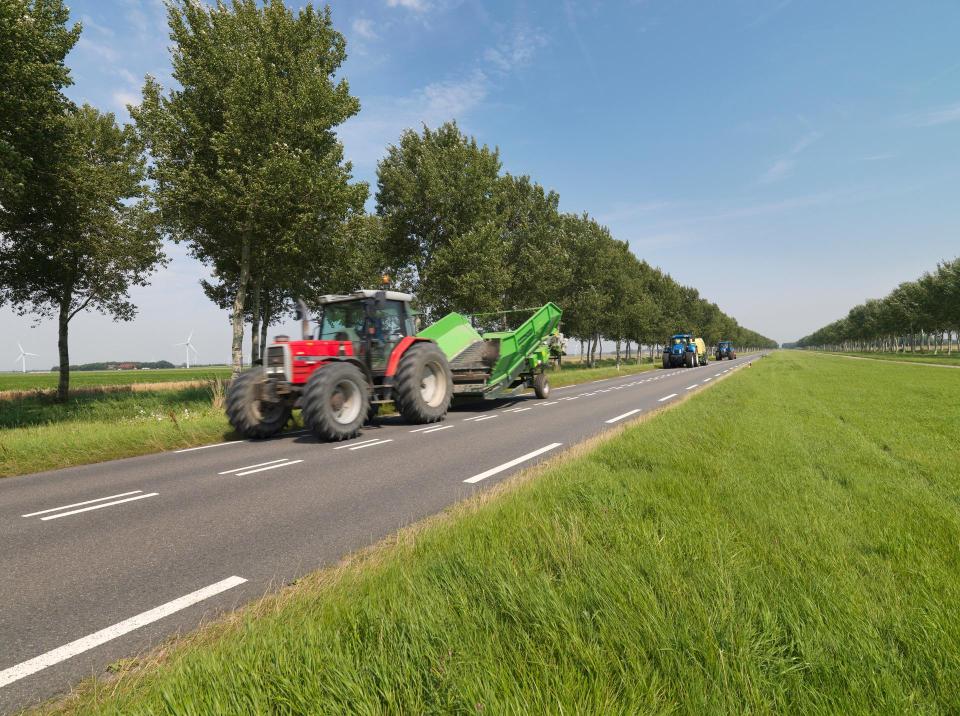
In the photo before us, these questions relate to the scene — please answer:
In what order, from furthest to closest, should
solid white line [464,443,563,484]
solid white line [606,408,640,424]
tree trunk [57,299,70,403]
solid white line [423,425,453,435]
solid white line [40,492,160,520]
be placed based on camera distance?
1. tree trunk [57,299,70,403]
2. solid white line [606,408,640,424]
3. solid white line [423,425,453,435]
4. solid white line [464,443,563,484]
5. solid white line [40,492,160,520]

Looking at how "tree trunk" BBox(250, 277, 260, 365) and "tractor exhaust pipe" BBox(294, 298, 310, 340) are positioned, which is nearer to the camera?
"tractor exhaust pipe" BBox(294, 298, 310, 340)

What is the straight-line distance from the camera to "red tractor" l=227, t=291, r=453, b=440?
8383mm

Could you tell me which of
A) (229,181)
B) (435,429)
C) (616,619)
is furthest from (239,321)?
(616,619)

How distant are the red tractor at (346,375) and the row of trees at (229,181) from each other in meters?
6.50

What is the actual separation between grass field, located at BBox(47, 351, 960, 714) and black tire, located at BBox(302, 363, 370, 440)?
4762 mm

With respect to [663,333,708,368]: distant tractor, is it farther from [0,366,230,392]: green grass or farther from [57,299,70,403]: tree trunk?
[57,299,70,403]: tree trunk

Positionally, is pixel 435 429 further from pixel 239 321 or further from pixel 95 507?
pixel 239 321

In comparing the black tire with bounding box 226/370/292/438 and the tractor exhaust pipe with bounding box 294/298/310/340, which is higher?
the tractor exhaust pipe with bounding box 294/298/310/340

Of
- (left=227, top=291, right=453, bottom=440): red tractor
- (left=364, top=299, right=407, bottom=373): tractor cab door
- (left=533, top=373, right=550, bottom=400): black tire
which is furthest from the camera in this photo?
(left=533, top=373, right=550, bottom=400): black tire

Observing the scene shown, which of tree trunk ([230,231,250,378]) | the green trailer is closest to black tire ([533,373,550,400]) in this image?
the green trailer

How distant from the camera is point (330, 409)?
8.18 meters

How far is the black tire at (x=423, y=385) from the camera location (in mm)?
9852

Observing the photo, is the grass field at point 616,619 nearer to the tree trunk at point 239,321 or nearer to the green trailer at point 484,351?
the green trailer at point 484,351

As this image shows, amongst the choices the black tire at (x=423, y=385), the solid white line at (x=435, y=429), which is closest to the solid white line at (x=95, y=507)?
the solid white line at (x=435, y=429)
